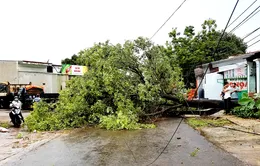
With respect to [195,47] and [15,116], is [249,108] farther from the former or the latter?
[195,47]

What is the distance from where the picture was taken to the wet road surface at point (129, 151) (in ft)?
19.0

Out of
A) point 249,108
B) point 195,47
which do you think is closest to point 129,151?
point 249,108

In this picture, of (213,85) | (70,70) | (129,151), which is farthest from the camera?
(70,70)

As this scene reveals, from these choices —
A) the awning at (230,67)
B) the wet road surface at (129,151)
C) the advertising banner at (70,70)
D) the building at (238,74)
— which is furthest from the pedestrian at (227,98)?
the advertising banner at (70,70)

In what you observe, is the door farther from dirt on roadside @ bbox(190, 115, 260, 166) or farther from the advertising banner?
the advertising banner

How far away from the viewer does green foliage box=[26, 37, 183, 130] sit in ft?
37.7

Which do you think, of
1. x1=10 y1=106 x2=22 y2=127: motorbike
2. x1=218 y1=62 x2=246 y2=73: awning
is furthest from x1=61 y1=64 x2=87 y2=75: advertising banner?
x1=10 y1=106 x2=22 y2=127: motorbike

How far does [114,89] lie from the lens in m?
11.9

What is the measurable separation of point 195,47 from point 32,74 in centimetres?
2002

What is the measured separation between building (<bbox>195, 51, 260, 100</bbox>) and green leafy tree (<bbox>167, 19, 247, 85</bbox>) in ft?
32.3

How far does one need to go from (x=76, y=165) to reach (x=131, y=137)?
10.3 feet

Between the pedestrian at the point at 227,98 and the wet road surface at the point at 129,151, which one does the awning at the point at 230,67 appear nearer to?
the pedestrian at the point at 227,98

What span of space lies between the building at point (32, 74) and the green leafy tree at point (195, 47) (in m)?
14.0

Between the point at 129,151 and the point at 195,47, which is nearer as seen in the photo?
the point at 129,151
